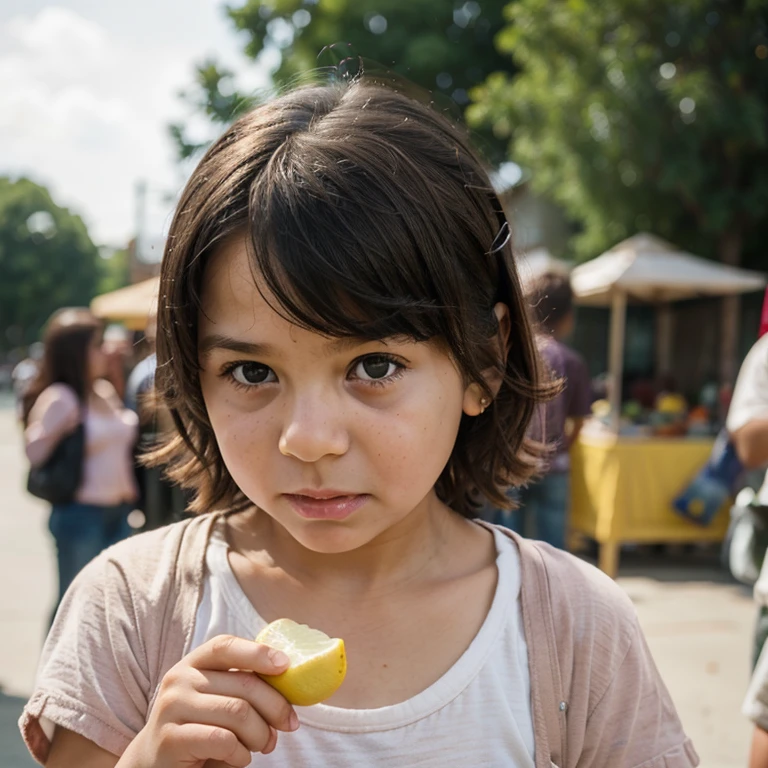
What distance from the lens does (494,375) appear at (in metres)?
1.36

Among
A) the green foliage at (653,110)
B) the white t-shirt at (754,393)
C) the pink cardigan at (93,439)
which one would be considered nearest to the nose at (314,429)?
the white t-shirt at (754,393)

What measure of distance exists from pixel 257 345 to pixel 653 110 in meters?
8.81

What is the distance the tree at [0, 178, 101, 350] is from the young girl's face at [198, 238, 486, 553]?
5243cm

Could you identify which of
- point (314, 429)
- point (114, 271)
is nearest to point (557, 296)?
point (314, 429)

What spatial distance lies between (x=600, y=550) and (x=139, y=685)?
640cm

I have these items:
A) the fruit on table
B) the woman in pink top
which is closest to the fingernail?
the woman in pink top

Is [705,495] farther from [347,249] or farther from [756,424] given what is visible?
[347,249]

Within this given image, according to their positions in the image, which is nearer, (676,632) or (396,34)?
(676,632)

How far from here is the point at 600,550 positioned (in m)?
7.11

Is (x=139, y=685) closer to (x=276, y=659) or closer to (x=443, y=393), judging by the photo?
(x=276, y=659)

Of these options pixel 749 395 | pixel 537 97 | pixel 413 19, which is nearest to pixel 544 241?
pixel 413 19

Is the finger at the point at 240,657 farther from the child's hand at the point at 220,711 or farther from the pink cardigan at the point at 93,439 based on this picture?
the pink cardigan at the point at 93,439

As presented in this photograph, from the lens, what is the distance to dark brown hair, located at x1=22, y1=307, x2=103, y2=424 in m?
4.55

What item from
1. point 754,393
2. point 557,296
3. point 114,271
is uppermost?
point 754,393
